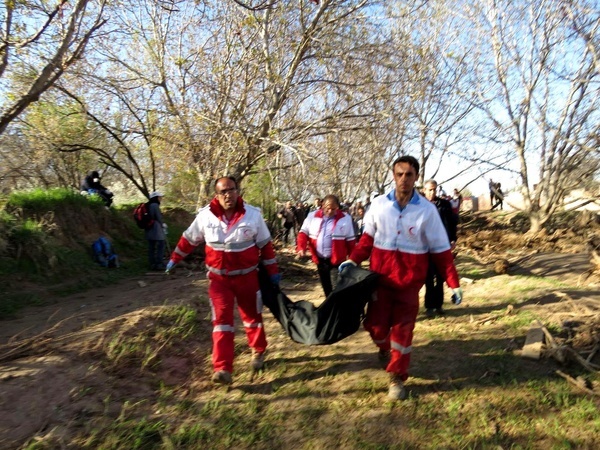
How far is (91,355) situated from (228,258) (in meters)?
1.75

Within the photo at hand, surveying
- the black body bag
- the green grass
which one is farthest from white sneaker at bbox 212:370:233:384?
the green grass

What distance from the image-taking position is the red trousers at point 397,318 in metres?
3.93

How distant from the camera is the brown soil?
3.54 metres

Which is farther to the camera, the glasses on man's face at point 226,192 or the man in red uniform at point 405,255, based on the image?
the glasses on man's face at point 226,192

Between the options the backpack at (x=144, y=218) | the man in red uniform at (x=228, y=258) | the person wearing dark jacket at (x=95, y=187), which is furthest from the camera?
the person wearing dark jacket at (x=95, y=187)

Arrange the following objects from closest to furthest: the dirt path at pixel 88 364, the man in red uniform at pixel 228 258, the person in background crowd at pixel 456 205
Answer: the dirt path at pixel 88 364, the man in red uniform at pixel 228 258, the person in background crowd at pixel 456 205

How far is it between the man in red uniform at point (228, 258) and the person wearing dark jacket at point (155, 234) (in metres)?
6.22

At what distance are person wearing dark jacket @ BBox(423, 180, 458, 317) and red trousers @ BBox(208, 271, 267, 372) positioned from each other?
2.66m

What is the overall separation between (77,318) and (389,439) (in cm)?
472

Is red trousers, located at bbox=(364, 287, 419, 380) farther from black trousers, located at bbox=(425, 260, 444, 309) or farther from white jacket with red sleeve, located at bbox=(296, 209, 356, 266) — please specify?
black trousers, located at bbox=(425, 260, 444, 309)

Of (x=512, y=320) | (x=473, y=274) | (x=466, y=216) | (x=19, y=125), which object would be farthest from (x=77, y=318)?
(x=466, y=216)

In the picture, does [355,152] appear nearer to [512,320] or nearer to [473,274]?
[473,274]

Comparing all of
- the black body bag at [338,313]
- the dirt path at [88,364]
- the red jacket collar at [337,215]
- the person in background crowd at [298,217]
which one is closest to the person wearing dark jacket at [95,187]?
the dirt path at [88,364]

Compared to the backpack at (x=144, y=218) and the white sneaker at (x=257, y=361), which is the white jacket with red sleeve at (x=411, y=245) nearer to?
the white sneaker at (x=257, y=361)
